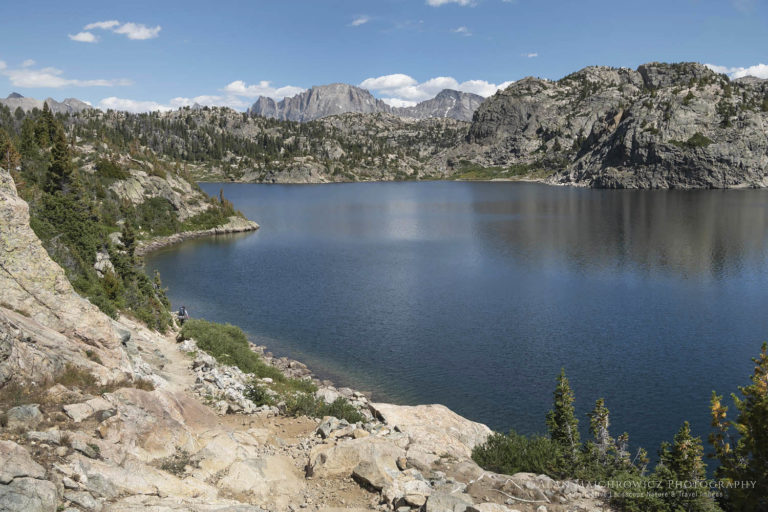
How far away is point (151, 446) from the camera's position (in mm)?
16297

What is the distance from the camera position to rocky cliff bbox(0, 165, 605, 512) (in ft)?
42.3

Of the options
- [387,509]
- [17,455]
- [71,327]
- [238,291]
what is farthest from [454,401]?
[238,291]

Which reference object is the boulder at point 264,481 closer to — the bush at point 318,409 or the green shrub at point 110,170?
the bush at point 318,409

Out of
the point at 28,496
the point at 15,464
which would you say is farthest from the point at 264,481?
the point at 15,464

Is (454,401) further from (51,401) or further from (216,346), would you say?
(51,401)

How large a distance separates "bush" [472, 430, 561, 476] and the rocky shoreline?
84.6 m

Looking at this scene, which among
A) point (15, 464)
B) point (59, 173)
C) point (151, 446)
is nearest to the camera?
point (15, 464)

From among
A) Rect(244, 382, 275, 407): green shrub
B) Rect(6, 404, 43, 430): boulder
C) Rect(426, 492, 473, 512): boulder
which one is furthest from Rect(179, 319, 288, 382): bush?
Rect(426, 492, 473, 512): boulder

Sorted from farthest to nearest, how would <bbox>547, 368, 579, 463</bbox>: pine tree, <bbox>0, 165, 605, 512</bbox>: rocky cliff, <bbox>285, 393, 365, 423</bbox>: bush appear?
<bbox>285, 393, 365, 423</bbox>: bush
<bbox>547, 368, 579, 463</bbox>: pine tree
<bbox>0, 165, 605, 512</bbox>: rocky cliff

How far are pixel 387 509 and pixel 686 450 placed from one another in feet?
46.8

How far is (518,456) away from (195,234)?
10458 cm

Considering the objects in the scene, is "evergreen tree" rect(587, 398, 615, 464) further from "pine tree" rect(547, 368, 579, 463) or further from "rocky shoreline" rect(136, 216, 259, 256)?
"rocky shoreline" rect(136, 216, 259, 256)

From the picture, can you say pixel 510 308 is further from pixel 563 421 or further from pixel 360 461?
pixel 360 461

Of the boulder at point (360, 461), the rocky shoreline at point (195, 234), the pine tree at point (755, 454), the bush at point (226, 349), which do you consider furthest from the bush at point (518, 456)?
the rocky shoreline at point (195, 234)
